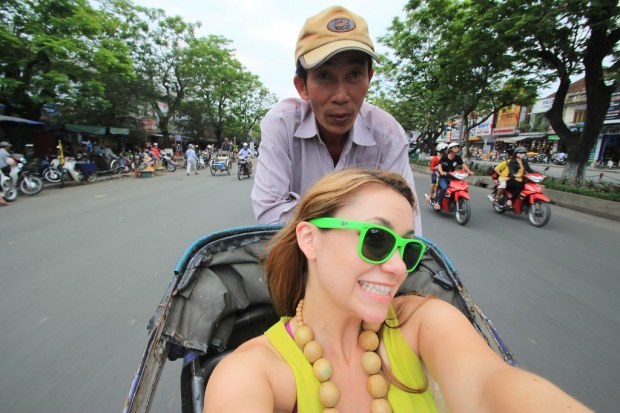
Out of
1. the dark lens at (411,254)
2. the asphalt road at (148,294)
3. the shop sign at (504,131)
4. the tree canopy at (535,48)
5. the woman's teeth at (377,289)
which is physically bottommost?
the asphalt road at (148,294)

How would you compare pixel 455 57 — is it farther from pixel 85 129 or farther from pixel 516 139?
pixel 516 139

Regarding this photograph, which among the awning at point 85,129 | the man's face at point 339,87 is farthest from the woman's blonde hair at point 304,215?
the awning at point 85,129

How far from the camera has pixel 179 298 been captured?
124 cm

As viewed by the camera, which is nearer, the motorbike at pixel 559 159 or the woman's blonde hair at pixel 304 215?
the woman's blonde hair at pixel 304 215

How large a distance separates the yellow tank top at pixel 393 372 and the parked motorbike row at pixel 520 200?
17.8 feet

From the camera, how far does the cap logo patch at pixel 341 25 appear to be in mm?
1562

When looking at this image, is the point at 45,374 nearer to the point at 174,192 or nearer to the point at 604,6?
the point at 174,192

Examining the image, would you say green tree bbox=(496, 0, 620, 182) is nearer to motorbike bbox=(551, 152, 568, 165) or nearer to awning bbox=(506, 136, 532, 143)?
motorbike bbox=(551, 152, 568, 165)

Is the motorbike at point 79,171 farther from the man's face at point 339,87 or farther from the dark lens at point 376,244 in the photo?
the dark lens at point 376,244

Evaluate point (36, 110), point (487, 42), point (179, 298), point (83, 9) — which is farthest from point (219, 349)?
point (36, 110)

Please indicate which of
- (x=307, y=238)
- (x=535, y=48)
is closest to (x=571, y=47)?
(x=535, y=48)

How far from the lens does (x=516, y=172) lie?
6594 millimetres

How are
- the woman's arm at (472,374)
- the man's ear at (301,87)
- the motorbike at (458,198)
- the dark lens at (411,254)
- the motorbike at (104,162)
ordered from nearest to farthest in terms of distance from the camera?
the woman's arm at (472,374) < the dark lens at (411,254) < the man's ear at (301,87) < the motorbike at (458,198) < the motorbike at (104,162)

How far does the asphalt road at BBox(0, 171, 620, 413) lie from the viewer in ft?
6.50
